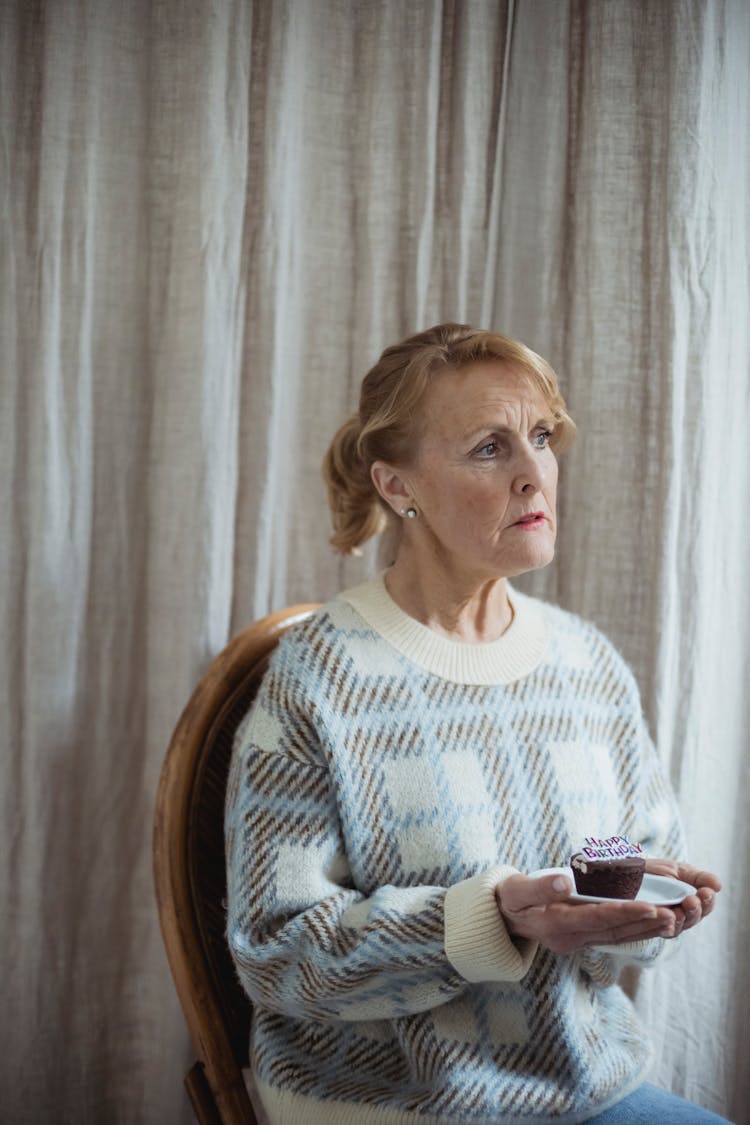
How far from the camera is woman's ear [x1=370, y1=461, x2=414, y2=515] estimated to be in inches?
49.2

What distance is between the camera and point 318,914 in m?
1.08

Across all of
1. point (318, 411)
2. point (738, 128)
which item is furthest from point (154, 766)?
point (738, 128)

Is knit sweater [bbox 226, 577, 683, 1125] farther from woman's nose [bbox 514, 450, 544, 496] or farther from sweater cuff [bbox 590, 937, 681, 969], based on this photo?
woman's nose [bbox 514, 450, 544, 496]

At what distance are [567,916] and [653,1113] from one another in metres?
0.37

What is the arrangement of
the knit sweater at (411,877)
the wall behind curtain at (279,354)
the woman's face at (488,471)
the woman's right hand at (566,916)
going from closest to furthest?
the woman's right hand at (566,916) → the knit sweater at (411,877) → the woman's face at (488,471) → the wall behind curtain at (279,354)

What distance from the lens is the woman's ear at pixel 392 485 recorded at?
49.2 inches

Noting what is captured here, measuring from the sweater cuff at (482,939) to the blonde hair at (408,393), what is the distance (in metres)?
0.51

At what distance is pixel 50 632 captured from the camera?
56.4 inches

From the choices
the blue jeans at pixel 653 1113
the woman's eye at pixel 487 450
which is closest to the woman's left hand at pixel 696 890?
the blue jeans at pixel 653 1113

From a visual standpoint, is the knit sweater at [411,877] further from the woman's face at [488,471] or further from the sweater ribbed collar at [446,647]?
the woman's face at [488,471]

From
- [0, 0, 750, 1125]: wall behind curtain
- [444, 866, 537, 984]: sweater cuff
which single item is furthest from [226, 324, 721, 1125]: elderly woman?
[0, 0, 750, 1125]: wall behind curtain

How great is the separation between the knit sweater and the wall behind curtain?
0.32 m

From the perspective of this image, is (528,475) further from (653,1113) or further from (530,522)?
(653,1113)

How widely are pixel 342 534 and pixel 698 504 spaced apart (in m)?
0.54
